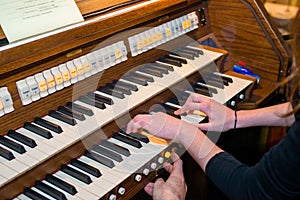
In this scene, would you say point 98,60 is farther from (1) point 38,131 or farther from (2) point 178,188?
(2) point 178,188

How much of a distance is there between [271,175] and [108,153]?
0.56 meters

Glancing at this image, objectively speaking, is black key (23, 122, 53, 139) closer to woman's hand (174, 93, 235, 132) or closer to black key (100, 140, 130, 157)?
black key (100, 140, 130, 157)

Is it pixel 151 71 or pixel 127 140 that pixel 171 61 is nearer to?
pixel 151 71

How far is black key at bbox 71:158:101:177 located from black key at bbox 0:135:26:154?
0.17m

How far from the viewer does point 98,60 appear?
4.94ft

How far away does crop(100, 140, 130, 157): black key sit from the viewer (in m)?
1.30

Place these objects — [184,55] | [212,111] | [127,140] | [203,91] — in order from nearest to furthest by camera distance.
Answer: [127,140] → [212,111] → [203,91] → [184,55]

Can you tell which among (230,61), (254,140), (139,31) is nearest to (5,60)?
(139,31)

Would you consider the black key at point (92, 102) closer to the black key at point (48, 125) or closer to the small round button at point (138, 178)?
the black key at point (48, 125)

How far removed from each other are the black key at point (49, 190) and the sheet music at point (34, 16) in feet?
1.57

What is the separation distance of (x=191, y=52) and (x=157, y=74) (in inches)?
11.4

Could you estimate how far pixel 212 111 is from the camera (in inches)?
59.0

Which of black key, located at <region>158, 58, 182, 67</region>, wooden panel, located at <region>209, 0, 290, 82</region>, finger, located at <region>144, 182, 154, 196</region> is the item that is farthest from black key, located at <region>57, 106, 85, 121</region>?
wooden panel, located at <region>209, 0, 290, 82</region>

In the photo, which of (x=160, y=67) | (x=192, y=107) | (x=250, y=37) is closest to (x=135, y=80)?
(x=160, y=67)
